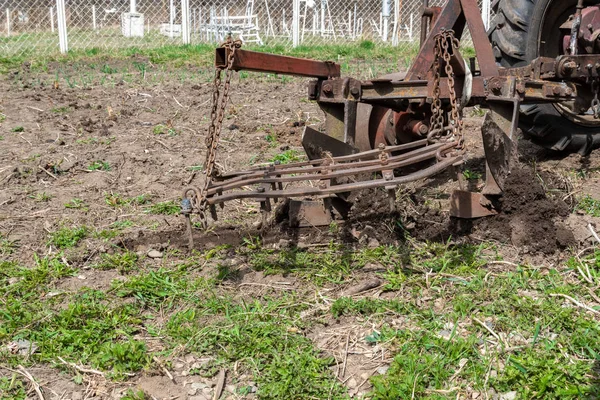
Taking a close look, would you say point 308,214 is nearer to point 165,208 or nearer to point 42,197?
point 165,208

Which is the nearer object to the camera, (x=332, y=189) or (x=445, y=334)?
(x=445, y=334)

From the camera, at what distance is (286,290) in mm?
3836

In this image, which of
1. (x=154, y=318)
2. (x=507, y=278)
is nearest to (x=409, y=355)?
(x=507, y=278)

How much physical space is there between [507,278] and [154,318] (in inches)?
76.4

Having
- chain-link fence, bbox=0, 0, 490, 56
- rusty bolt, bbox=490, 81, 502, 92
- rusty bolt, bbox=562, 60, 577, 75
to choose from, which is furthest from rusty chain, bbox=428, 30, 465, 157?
chain-link fence, bbox=0, 0, 490, 56

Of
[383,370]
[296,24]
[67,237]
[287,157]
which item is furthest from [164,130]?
[296,24]

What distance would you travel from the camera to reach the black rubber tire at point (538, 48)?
5242 mm

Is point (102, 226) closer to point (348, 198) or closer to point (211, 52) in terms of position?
point (348, 198)

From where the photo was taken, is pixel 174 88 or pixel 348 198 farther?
pixel 174 88

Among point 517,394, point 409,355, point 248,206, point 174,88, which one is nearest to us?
point 517,394

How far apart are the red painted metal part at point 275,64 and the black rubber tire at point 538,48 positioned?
1.64 meters

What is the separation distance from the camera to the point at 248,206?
198 inches

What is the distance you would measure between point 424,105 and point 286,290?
1.59 meters

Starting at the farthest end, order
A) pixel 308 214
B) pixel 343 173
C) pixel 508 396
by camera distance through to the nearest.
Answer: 1. pixel 308 214
2. pixel 343 173
3. pixel 508 396
